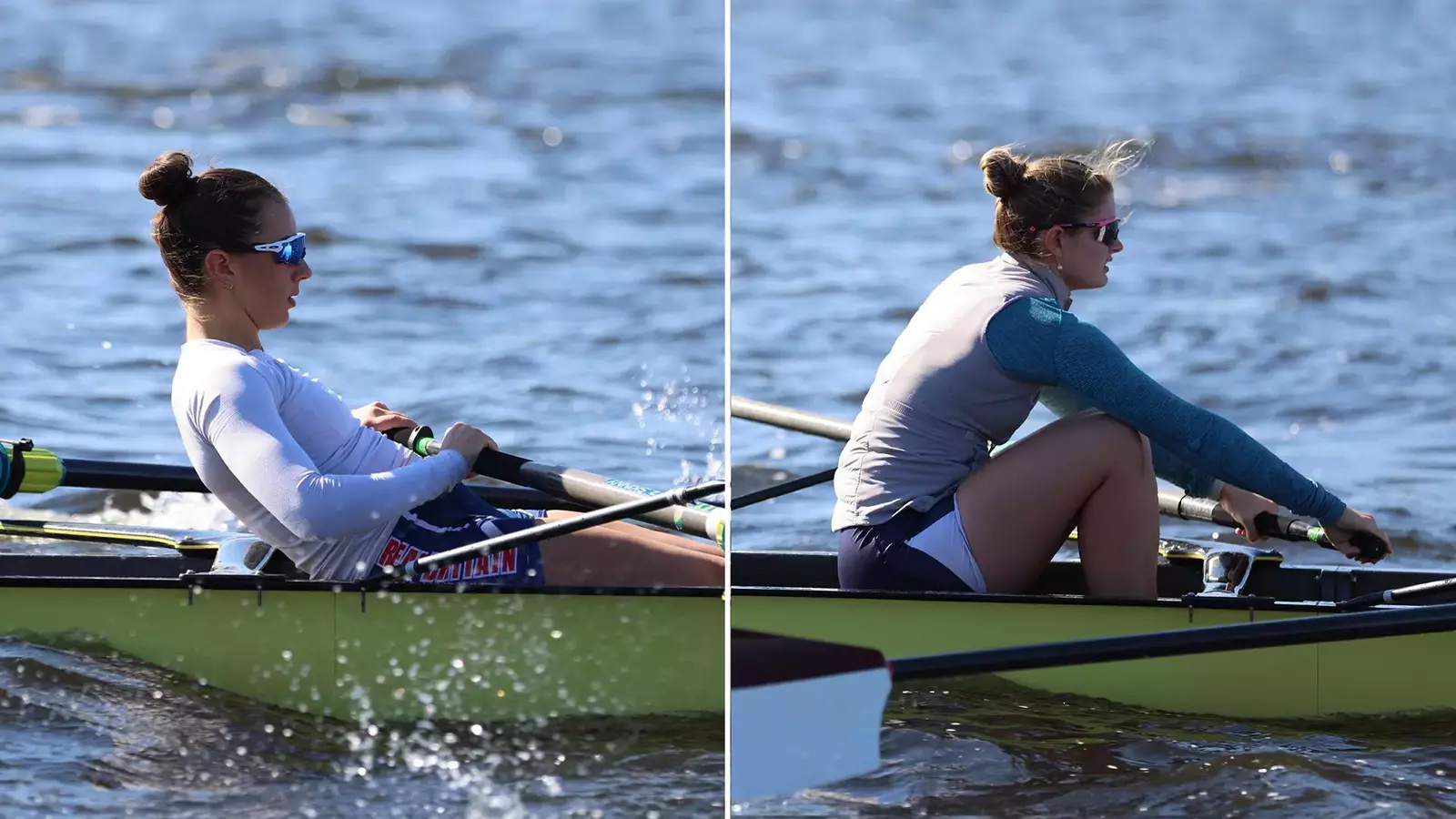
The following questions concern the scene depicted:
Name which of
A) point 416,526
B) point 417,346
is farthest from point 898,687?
point 417,346

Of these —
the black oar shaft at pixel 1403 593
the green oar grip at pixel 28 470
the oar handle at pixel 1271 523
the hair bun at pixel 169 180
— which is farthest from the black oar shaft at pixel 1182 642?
the green oar grip at pixel 28 470

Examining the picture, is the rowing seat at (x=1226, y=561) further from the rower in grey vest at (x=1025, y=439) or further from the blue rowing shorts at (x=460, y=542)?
the blue rowing shorts at (x=460, y=542)

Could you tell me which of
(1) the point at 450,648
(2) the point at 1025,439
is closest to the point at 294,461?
(1) the point at 450,648

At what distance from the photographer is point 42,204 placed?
480 cm

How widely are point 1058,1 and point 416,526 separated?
9.58 m

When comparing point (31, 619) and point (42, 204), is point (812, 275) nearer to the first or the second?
point (42, 204)

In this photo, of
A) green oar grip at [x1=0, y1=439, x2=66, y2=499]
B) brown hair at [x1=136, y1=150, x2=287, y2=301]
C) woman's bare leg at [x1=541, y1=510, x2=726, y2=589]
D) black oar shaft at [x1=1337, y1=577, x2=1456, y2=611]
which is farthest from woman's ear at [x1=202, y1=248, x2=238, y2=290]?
black oar shaft at [x1=1337, y1=577, x2=1456, y2=611]

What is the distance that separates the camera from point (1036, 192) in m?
2.30

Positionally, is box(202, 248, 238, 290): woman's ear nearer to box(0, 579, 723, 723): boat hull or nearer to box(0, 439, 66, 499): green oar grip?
box(0, 579, 723, 723): boat hull

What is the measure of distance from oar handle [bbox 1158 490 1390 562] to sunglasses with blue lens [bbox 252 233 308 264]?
3.94 ft

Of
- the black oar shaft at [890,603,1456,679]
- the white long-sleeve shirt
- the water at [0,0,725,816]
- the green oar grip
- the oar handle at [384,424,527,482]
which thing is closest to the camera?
the black oar shaft at [890,603,1456,679]

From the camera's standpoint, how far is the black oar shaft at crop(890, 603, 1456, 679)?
1.84m

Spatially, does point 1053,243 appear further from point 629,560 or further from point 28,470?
point 28,470

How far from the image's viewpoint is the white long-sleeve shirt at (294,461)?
204cm
